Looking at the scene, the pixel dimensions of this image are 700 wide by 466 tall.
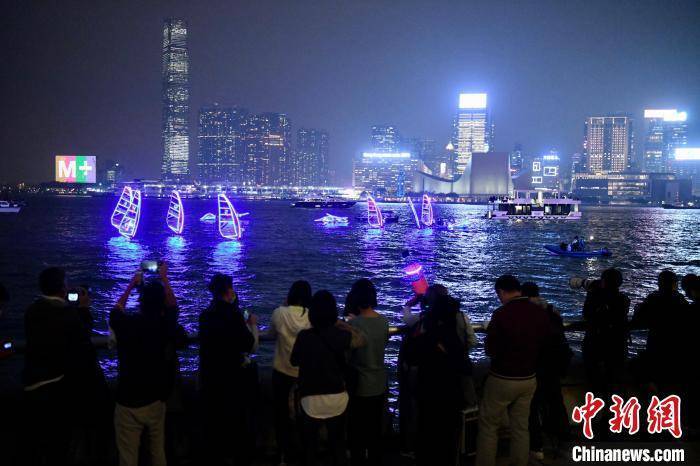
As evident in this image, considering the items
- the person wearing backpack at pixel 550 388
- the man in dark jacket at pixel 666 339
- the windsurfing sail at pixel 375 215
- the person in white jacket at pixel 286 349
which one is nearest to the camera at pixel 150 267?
the person in white jacket at pixel 286 349

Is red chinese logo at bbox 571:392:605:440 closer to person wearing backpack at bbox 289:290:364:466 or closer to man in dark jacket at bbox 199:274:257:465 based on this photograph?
person wearing backpack at bbox 289:290:364:466

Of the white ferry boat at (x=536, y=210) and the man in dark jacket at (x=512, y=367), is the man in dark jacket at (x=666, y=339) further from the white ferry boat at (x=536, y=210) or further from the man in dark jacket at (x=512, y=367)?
the white ferry boat at (x=536, y=210)

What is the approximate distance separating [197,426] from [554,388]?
3.49 metres

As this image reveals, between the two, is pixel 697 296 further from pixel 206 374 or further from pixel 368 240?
pixel 368 240

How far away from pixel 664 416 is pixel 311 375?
374cm

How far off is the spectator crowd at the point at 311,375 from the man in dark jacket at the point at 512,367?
1cm

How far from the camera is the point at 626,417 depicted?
19.2ft

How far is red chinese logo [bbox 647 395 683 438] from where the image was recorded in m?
5.76

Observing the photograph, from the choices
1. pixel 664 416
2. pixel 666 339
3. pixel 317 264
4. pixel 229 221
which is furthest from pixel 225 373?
pixel 229 221

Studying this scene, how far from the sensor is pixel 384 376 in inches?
202

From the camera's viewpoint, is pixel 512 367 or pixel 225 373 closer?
pixel 512 367

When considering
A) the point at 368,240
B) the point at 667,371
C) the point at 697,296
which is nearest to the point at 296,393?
the point at 667,371

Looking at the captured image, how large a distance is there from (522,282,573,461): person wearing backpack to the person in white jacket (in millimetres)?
2213

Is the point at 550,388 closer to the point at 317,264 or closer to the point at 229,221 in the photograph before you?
the point at 317,264
